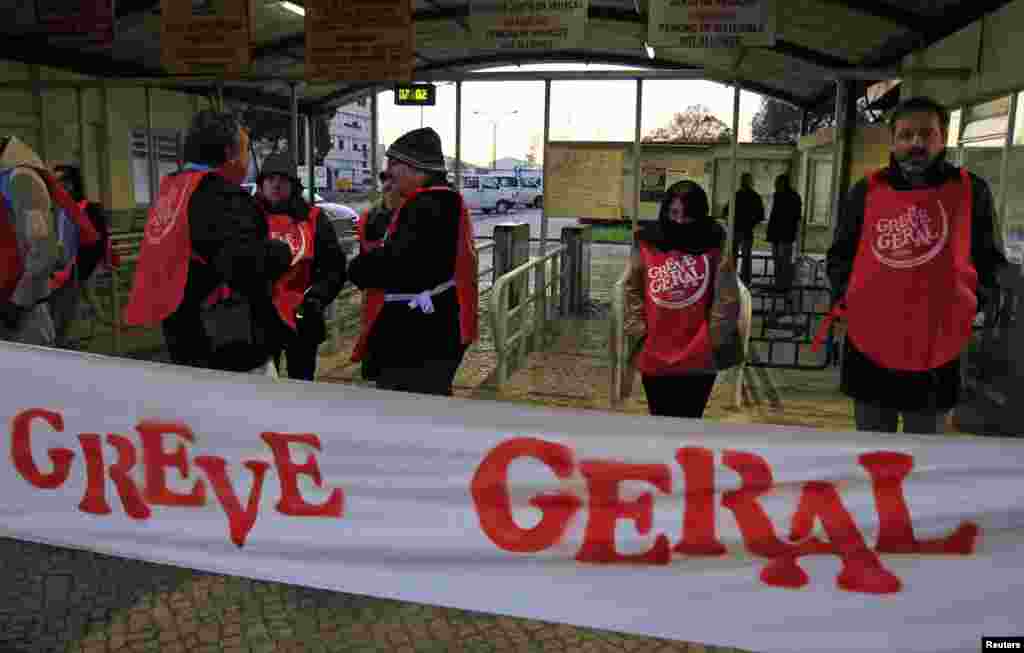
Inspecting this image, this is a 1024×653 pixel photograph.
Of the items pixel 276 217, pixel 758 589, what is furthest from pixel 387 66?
pixel 758 589

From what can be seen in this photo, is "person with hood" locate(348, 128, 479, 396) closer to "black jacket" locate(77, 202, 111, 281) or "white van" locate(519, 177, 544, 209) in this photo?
"black jacket" locate(77, 202, 111, 281)

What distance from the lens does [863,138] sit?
29.0 ft

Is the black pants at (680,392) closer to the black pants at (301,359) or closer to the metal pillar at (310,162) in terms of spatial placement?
the black pants at (301,359)

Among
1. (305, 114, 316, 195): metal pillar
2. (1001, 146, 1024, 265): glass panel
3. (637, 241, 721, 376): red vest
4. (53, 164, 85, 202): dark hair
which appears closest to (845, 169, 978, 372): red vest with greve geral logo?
(637, 241, 721, 376): red vest

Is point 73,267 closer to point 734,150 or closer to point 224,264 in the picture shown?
point 224,264

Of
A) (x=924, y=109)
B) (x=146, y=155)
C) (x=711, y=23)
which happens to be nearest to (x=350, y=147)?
(x=146, y=155)

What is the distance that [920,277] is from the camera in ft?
9.62

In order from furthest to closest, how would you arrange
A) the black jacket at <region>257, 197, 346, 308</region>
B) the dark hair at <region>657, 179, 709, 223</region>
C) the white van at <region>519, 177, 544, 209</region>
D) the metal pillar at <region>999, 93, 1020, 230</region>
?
1. the white van at <region>519, 177, 544, 209</region>
2. the metal pillar at <region>999, 93, 1020, 230</region>
3. the black jacket at <region>257, 197, 346, 308</region>
4. the dark hair at <region>657, 179, 709, 223</region>

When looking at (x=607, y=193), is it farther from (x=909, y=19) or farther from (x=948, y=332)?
(x=948, y=332)

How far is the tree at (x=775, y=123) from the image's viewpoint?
3371cm

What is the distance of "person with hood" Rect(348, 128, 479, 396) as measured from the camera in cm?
326

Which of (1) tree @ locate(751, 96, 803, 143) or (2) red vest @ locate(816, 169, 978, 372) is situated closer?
(2) red vest @ locate(816, 169, 978, 372)

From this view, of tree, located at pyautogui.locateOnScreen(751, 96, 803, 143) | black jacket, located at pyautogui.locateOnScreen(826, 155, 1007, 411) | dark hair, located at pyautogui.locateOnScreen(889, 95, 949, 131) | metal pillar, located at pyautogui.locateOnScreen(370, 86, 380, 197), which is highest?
tree, located at pyautogui.locateOnScreen(751, 96, 803, 143)

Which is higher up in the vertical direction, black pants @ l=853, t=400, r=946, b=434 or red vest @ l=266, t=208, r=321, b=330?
red vest @ l=266, t=208, r=321, b=330
